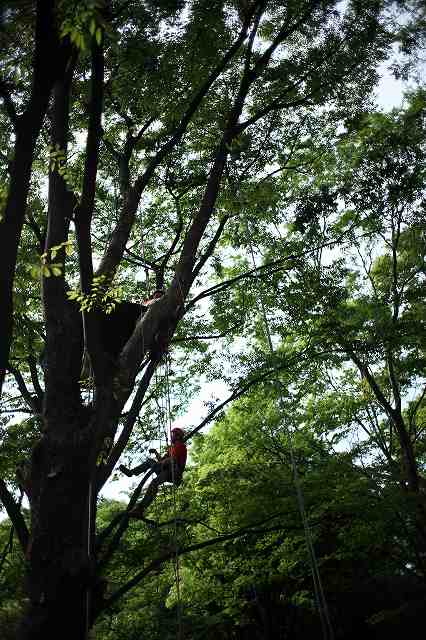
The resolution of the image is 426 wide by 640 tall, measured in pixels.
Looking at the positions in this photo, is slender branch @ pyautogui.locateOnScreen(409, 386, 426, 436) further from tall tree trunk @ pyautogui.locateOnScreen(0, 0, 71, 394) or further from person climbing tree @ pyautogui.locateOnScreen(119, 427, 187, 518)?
tall tree trunk @ pyautogui.locateOnScreen(0, 0, 71, 394)

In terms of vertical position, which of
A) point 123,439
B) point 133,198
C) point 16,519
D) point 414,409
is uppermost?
point 133,198

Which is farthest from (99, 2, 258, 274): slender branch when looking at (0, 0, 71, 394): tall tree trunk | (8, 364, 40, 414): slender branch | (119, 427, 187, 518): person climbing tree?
(0, 0, 71, 394): tall tree trunk

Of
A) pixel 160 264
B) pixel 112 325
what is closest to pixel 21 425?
pixel 112 325

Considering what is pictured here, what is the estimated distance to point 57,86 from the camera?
14.7 ft

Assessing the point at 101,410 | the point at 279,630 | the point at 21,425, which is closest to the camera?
the point at 101,410

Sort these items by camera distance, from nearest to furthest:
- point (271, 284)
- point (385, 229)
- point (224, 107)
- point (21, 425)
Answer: point (21, 425) < point (224, 107) < point (271, 284) < point (385, 229)

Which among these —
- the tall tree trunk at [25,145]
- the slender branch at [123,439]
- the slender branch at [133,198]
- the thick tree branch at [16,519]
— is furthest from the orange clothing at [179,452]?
the tall tree trunk at [25,145]

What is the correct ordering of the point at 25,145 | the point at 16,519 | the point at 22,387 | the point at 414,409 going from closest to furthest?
the point at 25,145 → the point at 16,519 → the point at 22,387 → the point at 414,409

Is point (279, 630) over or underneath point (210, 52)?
underneath

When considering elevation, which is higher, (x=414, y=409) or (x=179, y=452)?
(x=414, y=409)

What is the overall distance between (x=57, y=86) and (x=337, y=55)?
12.2 ft

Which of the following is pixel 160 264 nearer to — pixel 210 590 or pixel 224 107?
pixel 224 107

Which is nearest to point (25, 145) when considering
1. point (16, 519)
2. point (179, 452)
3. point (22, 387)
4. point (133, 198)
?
point (133, 198)

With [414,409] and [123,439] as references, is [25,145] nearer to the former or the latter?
[123,439]
